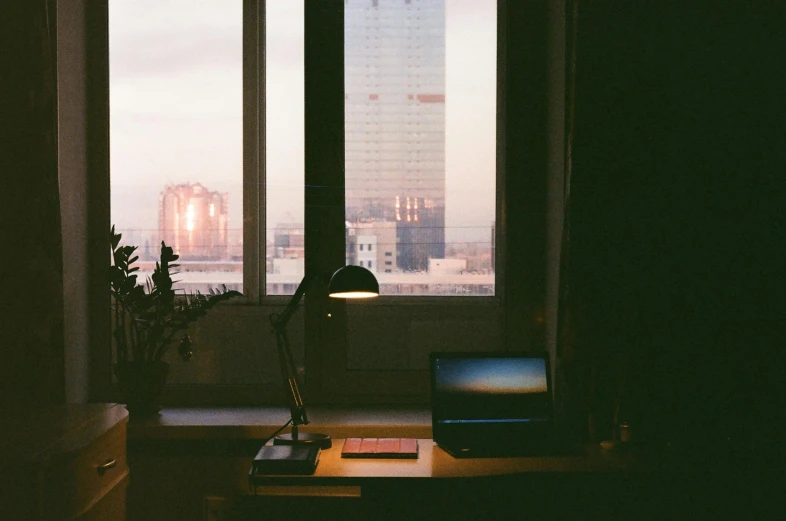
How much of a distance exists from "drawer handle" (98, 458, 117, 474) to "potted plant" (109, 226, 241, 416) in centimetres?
67

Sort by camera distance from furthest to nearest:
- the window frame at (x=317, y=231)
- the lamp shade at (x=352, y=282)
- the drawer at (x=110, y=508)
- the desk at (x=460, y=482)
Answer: the window frame at (x=317, y=231)
the lamp shade at (x=352, y=282)
the drawer at (x=110, y=508)
the desk at (x=460, y=482)

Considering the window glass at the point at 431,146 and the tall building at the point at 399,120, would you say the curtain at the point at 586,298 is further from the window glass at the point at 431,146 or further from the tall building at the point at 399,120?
the tall building at the point at 399,120

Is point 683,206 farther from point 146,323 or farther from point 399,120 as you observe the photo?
point 146,323

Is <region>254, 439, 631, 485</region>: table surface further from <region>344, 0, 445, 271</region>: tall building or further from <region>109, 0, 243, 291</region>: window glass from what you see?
<region>109, 0, 243, 291</region>: window glass

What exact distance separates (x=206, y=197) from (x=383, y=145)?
838 millimetres

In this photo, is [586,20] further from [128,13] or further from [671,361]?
[128,13]

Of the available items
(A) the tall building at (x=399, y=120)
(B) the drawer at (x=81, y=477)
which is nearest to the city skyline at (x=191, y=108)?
(A) the tall building at (x=399, y=120)

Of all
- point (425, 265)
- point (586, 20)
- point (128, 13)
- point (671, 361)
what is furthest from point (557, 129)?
point (128, 13)

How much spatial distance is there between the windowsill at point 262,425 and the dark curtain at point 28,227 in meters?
0.38

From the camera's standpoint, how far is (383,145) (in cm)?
302

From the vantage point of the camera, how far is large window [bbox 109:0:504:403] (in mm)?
3002

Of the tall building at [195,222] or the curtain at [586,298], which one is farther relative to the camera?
the tall building at [195,222]

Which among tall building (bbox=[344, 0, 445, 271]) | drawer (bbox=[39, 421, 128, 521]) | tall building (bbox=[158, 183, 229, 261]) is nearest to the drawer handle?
drawer (bbox=[39, 421, 128, 521])

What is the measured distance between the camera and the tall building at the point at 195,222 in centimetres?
310
